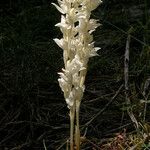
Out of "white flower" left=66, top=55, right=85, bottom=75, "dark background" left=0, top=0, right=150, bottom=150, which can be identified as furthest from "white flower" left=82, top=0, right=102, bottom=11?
"dark background" left=0, top=0, right=150, bottom=150

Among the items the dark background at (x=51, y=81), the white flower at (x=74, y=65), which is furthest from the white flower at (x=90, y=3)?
the dark background at (x=51, y=81)

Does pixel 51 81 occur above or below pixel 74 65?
below

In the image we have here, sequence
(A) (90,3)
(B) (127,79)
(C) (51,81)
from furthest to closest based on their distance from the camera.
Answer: (C) (51,81) < (B) (127,79) < (A) (90,3)

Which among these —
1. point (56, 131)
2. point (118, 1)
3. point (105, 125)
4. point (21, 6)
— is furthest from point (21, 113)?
point (118, 1)

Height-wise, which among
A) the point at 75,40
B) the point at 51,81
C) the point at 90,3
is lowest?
the point at 51,81

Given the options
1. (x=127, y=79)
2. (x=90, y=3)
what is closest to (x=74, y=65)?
(x=90, y=3)

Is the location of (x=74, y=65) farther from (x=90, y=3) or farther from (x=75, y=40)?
(x=90, y=3)

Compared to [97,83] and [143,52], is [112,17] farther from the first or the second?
[97,83]

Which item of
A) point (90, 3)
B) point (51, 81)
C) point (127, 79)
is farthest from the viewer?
point (51, 81)

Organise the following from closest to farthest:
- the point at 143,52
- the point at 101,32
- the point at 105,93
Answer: the point at 105,93, the point at 143,52, the point at 101,32
